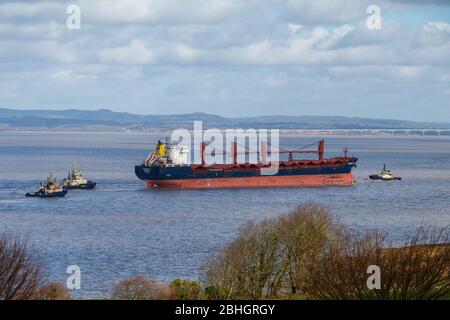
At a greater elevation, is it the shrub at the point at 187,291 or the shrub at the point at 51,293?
the shrub at the point at 187,291

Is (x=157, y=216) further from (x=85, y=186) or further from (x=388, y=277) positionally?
(x=388, y=277)

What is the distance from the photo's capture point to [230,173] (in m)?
65.0

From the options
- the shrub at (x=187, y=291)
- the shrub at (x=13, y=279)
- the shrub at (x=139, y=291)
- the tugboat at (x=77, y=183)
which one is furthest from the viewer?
the tugboat at (x=77, y=183)

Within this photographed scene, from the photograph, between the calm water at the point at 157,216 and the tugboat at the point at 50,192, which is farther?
the tugboat at the point at 50,192

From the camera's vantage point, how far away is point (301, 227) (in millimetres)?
24594

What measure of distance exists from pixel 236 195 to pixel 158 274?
3095 centimetres

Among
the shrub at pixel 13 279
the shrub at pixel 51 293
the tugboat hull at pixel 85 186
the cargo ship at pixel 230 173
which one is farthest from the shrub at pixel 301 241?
the cargo ship at pixel 230 173

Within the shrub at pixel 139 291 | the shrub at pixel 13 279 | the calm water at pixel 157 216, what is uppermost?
the shrub at pixel 13 279

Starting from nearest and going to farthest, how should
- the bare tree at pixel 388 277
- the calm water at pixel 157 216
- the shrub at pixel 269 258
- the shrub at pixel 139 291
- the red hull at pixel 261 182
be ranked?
the bare tree at pixel 388 277, the shrub at pixel 139 291, the shrub at pixel 269 258, the calm water at pixel 157 216, the red hull at pixel 261 182

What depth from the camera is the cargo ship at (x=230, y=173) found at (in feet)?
209

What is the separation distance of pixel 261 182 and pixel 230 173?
8.73ft

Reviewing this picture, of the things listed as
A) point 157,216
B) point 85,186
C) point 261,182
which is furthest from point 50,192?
point 261,182

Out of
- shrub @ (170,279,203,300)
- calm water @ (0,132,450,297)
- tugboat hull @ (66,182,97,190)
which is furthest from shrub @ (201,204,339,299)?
tugboat hull @ (66,182,97,190)

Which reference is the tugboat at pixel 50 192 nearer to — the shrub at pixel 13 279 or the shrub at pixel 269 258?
the shrub at pixel 269 258
